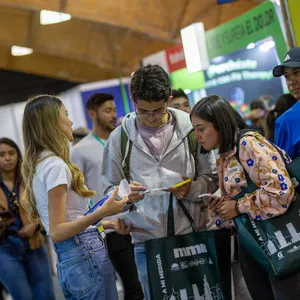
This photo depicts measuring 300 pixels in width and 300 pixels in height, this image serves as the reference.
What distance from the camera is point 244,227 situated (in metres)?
3.18

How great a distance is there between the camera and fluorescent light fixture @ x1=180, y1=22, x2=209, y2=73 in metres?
6.66

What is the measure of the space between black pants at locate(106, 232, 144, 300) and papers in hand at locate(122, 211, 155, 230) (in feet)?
3.53

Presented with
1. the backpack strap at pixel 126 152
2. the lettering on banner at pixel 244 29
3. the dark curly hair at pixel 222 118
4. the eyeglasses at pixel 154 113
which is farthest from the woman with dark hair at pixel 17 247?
the lettering on banner at pixel 244 29

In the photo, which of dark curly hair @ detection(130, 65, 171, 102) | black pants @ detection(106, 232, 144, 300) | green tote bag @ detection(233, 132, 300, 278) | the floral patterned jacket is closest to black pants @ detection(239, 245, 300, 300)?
green tote bag @ detection(233, 132, 300, 278)

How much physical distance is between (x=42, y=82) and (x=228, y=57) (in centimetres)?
1361

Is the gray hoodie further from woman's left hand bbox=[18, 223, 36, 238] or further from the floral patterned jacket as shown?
woman's left hand bbox=[18, 223, 36, 238]

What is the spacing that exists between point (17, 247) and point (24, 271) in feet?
0.75

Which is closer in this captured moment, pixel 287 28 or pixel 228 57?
pixel 287 28

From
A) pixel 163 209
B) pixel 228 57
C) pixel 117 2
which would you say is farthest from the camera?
pixel 117 2

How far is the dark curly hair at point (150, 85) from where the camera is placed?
3.41 m

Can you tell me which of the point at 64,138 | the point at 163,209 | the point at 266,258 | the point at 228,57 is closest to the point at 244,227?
the point at 266,258

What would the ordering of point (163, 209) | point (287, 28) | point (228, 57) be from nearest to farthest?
1. point (163, 209)
2. point (287, 28)
3. point (228, 57)

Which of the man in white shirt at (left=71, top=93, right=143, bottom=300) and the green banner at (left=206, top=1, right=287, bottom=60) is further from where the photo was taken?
the green banner at (left=206, top=1, right=287, bottom=60)

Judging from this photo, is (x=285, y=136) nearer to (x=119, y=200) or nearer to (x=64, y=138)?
(x=119, y=200)
